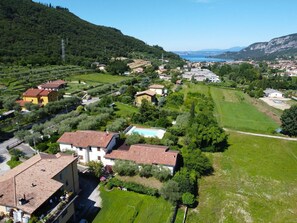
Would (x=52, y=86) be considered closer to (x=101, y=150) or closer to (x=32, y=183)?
(x=101, y=150)

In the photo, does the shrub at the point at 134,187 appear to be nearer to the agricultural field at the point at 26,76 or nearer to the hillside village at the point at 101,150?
the hillside village at the point at 101,150

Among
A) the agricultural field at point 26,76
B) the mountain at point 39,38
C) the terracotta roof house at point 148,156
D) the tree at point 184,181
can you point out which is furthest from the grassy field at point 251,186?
the mountain at point 39,38

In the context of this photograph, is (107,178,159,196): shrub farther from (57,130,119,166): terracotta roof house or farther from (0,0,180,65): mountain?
(0,0,180,65): mountain

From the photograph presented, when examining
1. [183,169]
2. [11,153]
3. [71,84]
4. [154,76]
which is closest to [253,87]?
[154,76]

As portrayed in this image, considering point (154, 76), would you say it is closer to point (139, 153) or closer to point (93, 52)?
point (93, 52)

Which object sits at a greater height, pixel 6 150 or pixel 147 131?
pixel 6 150

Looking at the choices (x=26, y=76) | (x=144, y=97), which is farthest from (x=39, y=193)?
(x=26, y=76)
